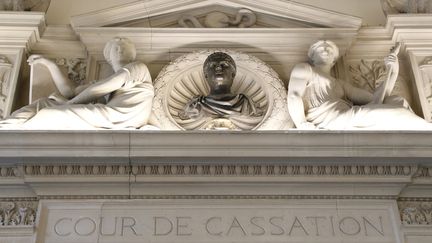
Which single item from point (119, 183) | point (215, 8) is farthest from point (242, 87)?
point (119, 183)

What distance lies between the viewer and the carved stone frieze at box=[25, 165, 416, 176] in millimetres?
7016

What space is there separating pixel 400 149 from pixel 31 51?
14.4 ft

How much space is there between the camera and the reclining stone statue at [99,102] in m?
7.29

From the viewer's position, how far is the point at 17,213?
6.87 m

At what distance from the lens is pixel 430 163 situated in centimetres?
711

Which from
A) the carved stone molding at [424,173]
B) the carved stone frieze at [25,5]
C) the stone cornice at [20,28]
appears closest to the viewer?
the carved stone molding at [424,173]

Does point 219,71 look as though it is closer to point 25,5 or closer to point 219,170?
point 219,170

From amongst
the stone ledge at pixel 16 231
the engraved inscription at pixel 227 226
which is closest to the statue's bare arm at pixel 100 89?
the engraved inscription at pixel 227 226

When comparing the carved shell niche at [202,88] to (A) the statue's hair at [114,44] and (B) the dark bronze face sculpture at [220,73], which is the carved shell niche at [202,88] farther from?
(A) the statue's hair at [114,44]

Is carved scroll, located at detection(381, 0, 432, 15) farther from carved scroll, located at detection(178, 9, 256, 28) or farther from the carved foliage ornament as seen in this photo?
the carved foliage ornament

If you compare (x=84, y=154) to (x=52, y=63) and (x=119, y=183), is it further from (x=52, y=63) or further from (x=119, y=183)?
(x=52, y=63)

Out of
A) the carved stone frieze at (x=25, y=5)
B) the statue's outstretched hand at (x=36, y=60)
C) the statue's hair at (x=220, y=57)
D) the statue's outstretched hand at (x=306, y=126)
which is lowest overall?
the statue's outstretched hand at (x=306, y=126)

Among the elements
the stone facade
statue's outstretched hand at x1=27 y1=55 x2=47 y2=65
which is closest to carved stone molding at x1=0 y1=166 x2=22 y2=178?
the stone facade

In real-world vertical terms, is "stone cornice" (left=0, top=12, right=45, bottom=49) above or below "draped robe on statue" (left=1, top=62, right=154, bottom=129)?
above
